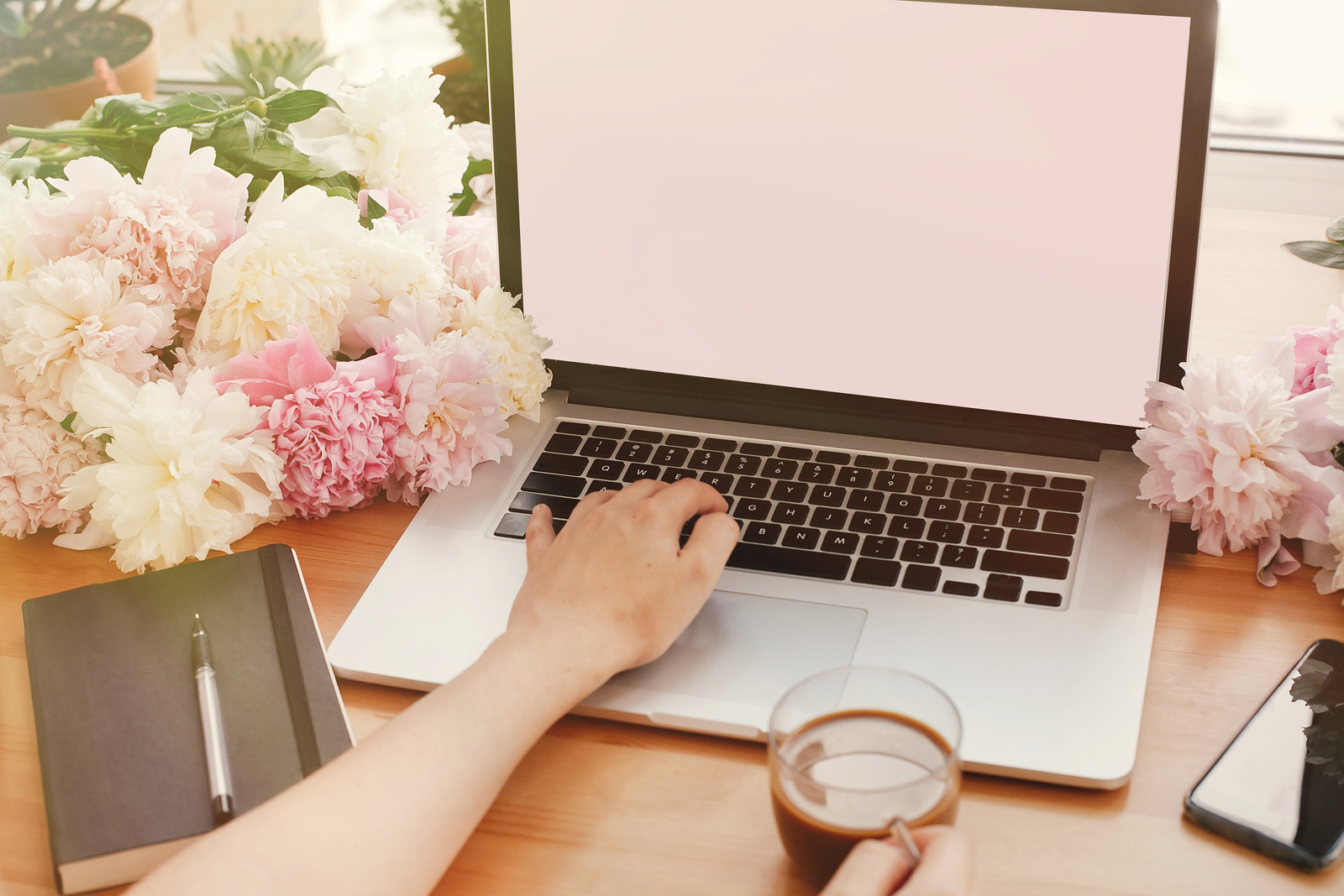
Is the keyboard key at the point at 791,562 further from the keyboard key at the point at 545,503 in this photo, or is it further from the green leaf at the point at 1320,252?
the green leaf at the point at 1320,252

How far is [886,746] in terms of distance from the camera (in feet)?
1.87

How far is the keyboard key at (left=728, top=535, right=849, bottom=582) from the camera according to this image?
2.55ft

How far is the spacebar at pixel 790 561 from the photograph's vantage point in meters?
0.78

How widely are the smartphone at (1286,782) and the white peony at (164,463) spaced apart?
0.63 metres

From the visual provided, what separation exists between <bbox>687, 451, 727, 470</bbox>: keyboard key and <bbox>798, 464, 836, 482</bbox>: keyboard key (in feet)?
0.21

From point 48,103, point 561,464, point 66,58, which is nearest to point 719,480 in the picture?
point 561,464

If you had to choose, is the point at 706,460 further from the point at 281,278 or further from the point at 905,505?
the point at 281,278

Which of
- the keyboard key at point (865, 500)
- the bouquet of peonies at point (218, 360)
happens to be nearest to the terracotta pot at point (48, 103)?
the bouquet of peonies at point (218, 360)

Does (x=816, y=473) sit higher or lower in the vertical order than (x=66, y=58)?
lower

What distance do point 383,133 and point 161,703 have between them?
0.53 meters

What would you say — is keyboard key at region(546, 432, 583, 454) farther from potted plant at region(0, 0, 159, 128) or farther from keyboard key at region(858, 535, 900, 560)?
potted plant at region(0, 0, 159, 128)

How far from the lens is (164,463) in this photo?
78cm

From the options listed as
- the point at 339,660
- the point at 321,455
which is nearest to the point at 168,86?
the point at 321,455

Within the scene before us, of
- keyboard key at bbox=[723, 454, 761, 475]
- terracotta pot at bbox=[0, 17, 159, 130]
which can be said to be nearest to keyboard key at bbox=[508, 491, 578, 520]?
keyboard key at bbox=[723, 454, 761, 475]
